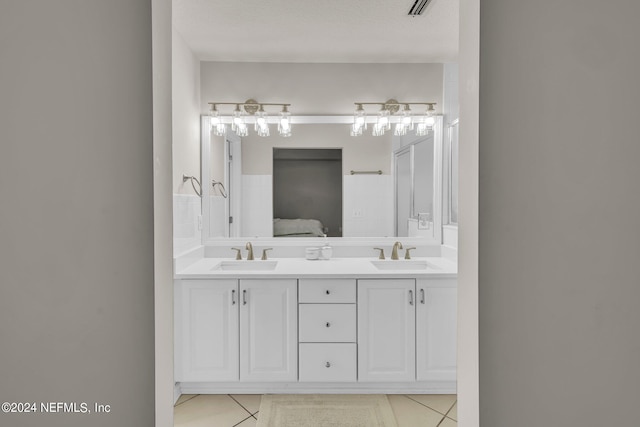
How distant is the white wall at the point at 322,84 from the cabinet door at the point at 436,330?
4.77 feet

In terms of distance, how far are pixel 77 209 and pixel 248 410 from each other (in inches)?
73.8

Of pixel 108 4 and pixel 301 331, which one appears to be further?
pixel 301 331

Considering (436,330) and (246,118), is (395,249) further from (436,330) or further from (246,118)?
(246,118)

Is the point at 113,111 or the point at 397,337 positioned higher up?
the point at 113,111

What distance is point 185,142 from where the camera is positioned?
9.05ft

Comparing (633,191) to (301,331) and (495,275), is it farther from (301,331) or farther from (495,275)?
(301,331)

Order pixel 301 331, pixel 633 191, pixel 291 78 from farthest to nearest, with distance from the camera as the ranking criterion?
pixel 291 78
pixel 301 331
pixel 633 191

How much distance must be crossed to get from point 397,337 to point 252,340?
0.92 meters

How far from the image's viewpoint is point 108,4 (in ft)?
3.10

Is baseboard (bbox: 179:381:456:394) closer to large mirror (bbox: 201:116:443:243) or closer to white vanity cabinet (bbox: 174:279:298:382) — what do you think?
white vanity cabinet (bbox: 174:279:298:382)

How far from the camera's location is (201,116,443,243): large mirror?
306cm

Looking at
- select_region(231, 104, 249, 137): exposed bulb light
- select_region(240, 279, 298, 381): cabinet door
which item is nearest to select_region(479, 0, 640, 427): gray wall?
select_region(240, 279, 298, 381): cabinet door

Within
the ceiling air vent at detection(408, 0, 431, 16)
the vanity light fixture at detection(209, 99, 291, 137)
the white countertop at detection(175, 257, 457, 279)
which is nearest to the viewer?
the ceiling air vent at detection(408, 0, 431, 16)

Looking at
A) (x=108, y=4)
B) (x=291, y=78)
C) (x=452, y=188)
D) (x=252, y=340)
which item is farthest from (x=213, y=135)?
(x=108, y=4)
